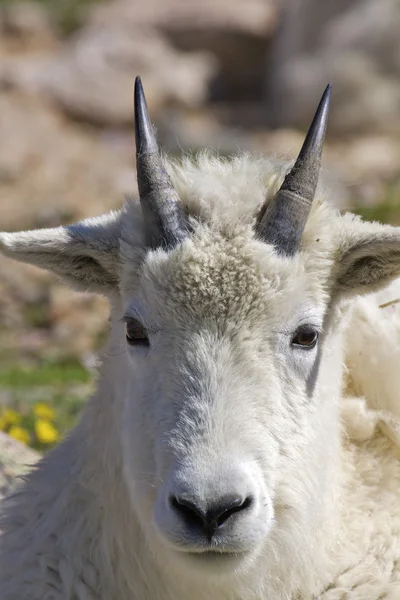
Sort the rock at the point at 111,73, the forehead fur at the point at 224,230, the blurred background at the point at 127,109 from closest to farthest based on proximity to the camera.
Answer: the forehead fur at the point at 224,230
the blurred background at the point at 127,109
the rock at the point at 111,73

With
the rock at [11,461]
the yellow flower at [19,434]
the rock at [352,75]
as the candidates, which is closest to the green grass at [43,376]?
the yellow flower at [19,434]

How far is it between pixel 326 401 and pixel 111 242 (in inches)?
45.0

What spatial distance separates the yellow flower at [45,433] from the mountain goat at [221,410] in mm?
2411

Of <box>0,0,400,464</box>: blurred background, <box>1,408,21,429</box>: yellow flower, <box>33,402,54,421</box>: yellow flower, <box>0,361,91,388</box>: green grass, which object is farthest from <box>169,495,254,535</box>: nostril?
<box>0,361,91,388</box>: green grass

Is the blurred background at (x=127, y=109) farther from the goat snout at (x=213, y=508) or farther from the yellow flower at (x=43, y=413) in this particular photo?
the goat snout at (x=213, y=508)

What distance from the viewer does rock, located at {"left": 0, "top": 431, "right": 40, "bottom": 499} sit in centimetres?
604

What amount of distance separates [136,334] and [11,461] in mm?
2071

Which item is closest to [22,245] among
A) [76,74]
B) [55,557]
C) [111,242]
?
[111,242]

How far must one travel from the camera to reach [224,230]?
4484 mm

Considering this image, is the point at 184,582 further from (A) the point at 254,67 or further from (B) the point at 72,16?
(B) the point at 72,16

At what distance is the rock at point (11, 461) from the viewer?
6.04 metres

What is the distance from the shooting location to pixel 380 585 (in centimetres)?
470

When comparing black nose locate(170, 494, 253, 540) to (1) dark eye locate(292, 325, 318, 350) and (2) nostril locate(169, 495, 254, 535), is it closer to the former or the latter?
(2) nostril locate(169, 495, 254, 535)

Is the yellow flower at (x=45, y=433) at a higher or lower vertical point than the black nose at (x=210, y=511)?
higher
